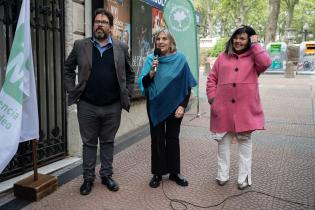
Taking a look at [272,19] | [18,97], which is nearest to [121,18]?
[18,97]

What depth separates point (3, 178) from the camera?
437cm

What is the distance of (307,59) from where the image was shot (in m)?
22.6

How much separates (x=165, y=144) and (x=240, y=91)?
40.0 inches

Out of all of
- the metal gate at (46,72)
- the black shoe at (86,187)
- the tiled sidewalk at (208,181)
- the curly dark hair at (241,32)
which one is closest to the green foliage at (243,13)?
the tiled sidewalk at (208,181)

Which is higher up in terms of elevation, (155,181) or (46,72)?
(46,72)

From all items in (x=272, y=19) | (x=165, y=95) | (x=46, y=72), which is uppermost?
(x=272, y=19)

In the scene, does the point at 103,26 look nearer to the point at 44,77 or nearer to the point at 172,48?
the point at 172,48

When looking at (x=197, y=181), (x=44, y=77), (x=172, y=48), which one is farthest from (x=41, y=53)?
(x=197, y=181)

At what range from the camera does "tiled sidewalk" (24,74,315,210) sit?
386 centimetres

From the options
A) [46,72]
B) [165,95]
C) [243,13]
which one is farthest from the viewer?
[243,13]

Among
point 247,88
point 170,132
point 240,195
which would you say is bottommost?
point 240,195

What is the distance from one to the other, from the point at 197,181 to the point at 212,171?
1.38 feet

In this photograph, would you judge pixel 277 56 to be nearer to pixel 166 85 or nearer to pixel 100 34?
pixel 166 85

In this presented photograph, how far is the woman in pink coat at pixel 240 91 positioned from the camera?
404cm
